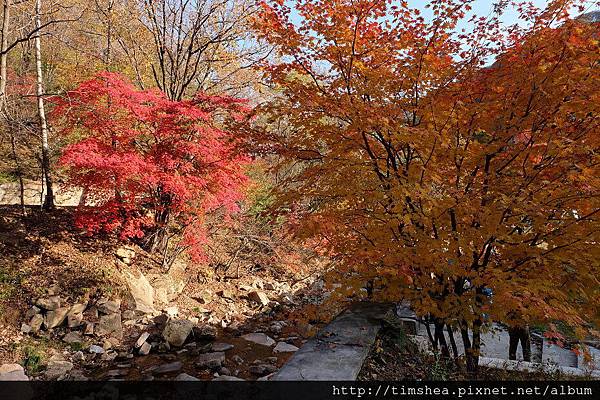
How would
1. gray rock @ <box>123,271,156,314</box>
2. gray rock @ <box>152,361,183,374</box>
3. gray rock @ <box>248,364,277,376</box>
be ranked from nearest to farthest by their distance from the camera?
gray rock @ <box>152,361,183,374</box> → gray rock @ <box>248,364,277,376</box> → gray rock @ <box>123,271,156,314</box>

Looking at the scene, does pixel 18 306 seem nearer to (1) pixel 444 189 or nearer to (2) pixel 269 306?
(2) pixel 269 306

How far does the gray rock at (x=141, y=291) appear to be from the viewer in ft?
26.2

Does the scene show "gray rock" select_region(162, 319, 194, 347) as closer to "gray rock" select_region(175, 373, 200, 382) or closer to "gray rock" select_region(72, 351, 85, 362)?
"gray rock" select_region(175, 373, 200, 382)

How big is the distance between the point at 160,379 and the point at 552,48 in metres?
7.11

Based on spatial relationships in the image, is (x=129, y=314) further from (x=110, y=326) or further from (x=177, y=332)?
(x=177, y=332)

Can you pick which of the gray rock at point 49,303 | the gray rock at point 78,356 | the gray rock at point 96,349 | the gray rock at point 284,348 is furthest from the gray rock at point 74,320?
the gray rock at point 284,348

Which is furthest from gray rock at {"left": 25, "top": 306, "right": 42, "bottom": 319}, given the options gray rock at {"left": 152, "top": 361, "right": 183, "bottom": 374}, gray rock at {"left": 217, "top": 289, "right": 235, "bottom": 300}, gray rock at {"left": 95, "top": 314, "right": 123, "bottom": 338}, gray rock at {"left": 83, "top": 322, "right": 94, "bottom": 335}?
gray rock at {"left": 217, "top": 289, "right": 235, "bottom": 300}

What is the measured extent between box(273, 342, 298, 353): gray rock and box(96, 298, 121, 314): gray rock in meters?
3.65

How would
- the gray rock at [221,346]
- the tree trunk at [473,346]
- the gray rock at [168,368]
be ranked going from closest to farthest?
the tree trunk at [473,346] → the gray rock at [168,368] → the gray rock at [221,346]

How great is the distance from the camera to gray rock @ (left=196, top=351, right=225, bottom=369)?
6195 mm

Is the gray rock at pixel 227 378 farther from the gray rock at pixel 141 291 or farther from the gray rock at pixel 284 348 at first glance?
the gray rock at pixel 141 291

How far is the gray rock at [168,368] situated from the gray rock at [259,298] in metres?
3.98

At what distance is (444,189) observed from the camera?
4.20 metres

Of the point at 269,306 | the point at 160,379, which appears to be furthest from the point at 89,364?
the point at 269,306
